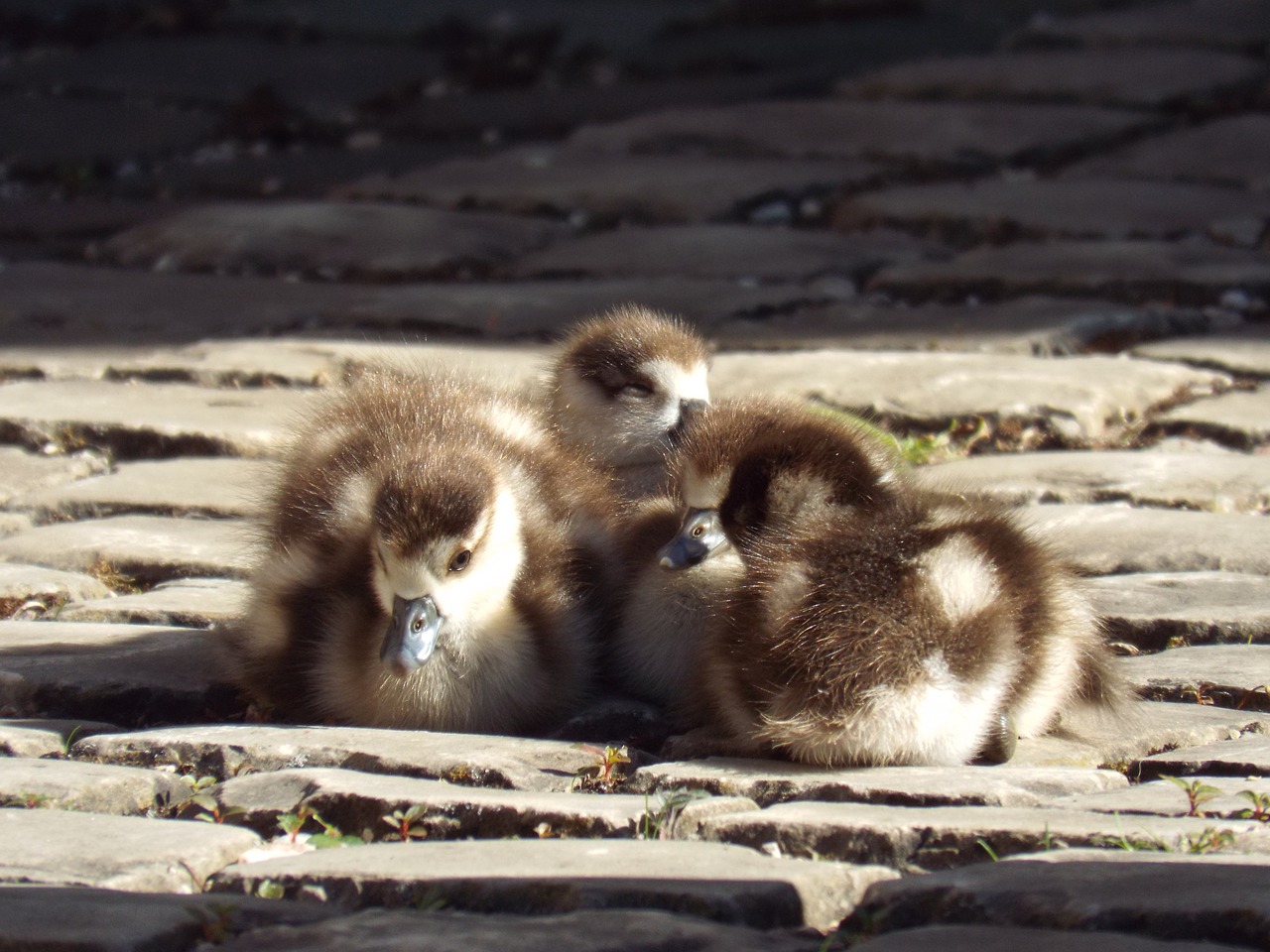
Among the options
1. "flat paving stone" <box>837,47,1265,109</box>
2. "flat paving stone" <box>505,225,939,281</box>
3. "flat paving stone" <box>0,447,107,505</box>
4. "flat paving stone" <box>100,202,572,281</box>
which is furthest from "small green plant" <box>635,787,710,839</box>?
"flat paving stone" <box>837,47,1265,109</box>

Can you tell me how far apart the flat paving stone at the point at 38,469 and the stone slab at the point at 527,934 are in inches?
95.2

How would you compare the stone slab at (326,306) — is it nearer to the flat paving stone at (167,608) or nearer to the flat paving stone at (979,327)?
the flat paving stone at (979,327)

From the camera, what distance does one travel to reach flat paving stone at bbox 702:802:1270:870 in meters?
2.19

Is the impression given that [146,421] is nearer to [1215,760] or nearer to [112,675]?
[112,675]

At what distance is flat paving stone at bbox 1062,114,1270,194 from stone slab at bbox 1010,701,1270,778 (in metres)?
4.21

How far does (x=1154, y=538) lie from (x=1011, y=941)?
1918 millimetres

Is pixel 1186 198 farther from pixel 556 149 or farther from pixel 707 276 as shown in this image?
pixel 556 149

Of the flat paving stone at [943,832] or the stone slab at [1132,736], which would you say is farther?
the stone slab at [1132,736]

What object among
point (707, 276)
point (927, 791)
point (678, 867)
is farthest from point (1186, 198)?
point (678, 867)

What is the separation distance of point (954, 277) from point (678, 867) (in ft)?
12.5

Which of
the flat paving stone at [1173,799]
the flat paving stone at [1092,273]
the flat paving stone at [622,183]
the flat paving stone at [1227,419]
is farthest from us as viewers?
the flat paving stone at [622,183]

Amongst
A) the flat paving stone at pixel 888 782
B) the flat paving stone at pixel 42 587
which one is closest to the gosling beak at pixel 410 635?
the flat paving stone at pixel 888 782

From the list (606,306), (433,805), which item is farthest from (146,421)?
(433,805)

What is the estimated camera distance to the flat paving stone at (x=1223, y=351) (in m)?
4.79
